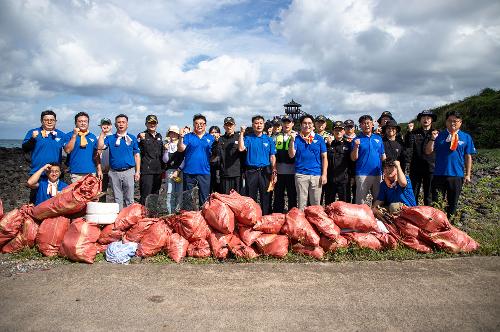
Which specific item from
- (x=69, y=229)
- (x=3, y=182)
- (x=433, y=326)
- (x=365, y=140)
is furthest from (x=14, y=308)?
(x=3, y=182)

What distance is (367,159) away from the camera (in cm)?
664

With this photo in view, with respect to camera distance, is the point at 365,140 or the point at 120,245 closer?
the point at 120,245

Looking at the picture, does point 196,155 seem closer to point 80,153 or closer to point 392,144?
point 80,153

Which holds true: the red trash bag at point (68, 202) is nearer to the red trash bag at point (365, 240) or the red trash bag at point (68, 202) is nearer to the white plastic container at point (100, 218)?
the white plastic container at point (100, 218)

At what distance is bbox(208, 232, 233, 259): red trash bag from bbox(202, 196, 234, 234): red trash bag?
8cm

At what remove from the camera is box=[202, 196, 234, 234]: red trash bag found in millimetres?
5180

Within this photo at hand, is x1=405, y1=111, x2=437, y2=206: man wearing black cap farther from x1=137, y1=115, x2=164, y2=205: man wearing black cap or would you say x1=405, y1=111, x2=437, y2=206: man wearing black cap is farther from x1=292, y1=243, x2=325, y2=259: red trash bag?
x1=137, y1=115, x2=164, y2=205: man wearing black cap

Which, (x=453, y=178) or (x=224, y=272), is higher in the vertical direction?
(x=453, y=178)

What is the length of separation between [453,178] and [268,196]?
328cm

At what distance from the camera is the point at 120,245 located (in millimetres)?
5242

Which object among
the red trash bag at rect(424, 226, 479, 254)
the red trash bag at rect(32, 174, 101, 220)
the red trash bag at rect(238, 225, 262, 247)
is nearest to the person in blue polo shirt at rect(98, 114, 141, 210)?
the red trash bag at rect(32, 174, 101, 220)

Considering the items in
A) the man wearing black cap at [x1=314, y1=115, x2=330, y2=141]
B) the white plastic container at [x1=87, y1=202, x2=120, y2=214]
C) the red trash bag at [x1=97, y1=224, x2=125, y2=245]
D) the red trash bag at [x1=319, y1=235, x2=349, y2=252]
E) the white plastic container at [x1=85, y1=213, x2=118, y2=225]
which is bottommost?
the red trash bag at [x1=319, y1=235, x2=349, y2=252]

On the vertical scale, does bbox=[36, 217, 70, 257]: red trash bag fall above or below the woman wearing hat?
below

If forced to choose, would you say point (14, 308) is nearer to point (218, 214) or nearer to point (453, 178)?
point (218, 214)
